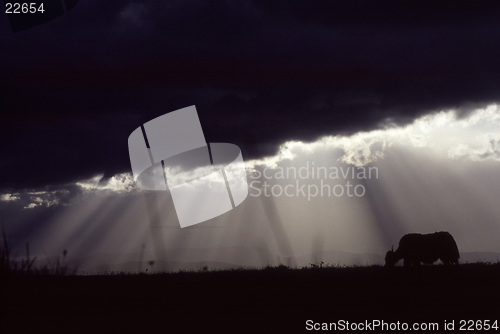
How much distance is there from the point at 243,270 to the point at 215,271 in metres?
1.06

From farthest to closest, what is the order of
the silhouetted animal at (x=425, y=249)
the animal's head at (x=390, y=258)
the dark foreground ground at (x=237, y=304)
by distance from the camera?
the animal's head at (x=390, y=258) < the silhouetted animal at (x=425, y=249) < the dark foreground ground at (x=237, y=304)

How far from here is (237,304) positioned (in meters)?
12.0

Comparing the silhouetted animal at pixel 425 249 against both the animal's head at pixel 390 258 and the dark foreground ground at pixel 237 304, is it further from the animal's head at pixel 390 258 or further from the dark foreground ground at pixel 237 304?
the dark foreground ground at pixel 237 304

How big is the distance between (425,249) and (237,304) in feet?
54.9

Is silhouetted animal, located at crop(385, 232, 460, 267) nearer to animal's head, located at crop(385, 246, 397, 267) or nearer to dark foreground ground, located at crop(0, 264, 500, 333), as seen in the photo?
animal's head, located at crop(385, 246, 397, 267)

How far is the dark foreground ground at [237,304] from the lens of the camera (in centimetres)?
952

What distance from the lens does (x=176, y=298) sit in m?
13.0

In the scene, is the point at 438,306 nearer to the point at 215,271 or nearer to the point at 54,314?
the point at 54,314

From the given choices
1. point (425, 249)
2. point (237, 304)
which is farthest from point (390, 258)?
point (237, 304)

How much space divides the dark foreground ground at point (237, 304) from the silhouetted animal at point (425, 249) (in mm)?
7999

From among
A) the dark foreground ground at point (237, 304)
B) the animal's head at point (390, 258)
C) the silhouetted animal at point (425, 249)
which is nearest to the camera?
the dark foreground ground at point (237, 304)

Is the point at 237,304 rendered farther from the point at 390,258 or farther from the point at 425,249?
the point at 390,258

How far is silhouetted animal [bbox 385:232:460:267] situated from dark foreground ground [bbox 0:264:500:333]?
26.2ft

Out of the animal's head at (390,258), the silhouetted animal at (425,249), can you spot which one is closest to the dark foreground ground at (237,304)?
the silhouetted animal at (425,249)
